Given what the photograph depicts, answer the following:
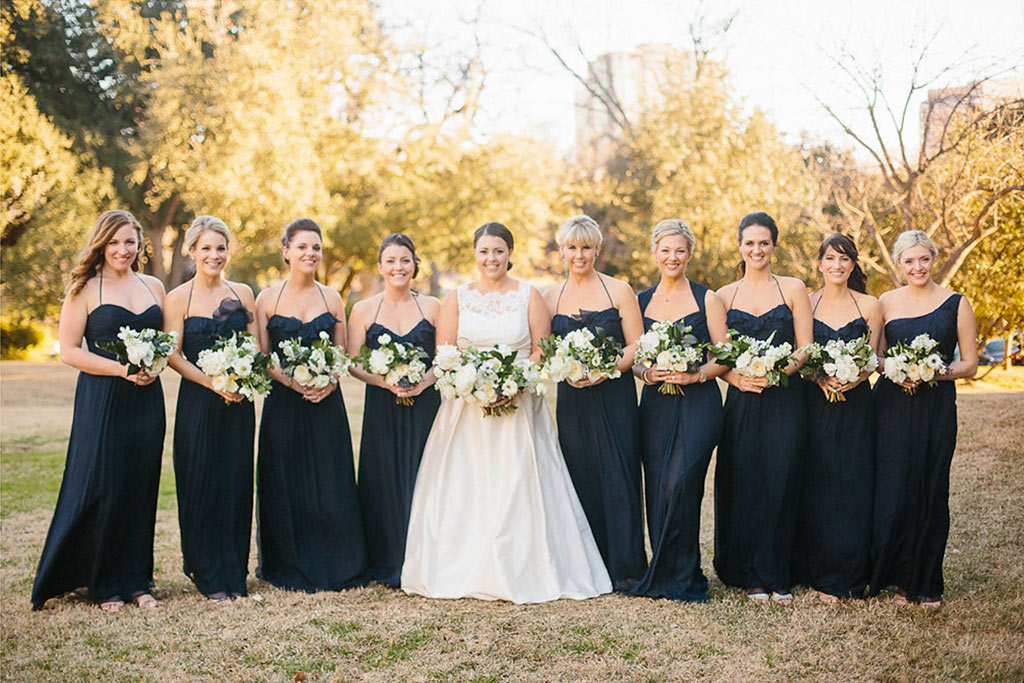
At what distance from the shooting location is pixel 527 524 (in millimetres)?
6039

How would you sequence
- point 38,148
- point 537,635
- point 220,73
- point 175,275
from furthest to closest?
point 175,275 < point 220,73 < point 38,148 < point 537,635

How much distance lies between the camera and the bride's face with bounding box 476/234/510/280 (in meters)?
6.14

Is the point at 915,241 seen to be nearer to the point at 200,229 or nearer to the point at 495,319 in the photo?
the point at 495,319

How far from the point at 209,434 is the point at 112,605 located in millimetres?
1253

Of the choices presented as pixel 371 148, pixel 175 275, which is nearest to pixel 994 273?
pixel 371 148

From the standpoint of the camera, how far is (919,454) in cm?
595

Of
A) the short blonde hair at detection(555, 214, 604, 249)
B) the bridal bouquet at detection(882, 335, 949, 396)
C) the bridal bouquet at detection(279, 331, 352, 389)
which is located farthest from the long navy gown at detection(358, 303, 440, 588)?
the bridal bouquet at detection(882, 335, 949, 396)

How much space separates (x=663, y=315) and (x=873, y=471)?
176cm

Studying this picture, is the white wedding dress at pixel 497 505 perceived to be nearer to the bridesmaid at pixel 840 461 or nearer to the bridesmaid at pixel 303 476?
the bridesmaid at pixel 303 476

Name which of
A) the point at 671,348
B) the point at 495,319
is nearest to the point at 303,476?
the point at 495,319

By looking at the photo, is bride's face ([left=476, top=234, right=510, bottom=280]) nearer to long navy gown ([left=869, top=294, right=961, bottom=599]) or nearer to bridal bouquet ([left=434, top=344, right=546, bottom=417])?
bridal bouquet ([left=434, top=344, right=546, bottom=417])

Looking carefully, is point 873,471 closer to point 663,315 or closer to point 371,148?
point 663,315

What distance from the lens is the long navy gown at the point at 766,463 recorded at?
19.7ft

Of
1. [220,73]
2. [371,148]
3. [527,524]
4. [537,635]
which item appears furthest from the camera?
[371,148]
